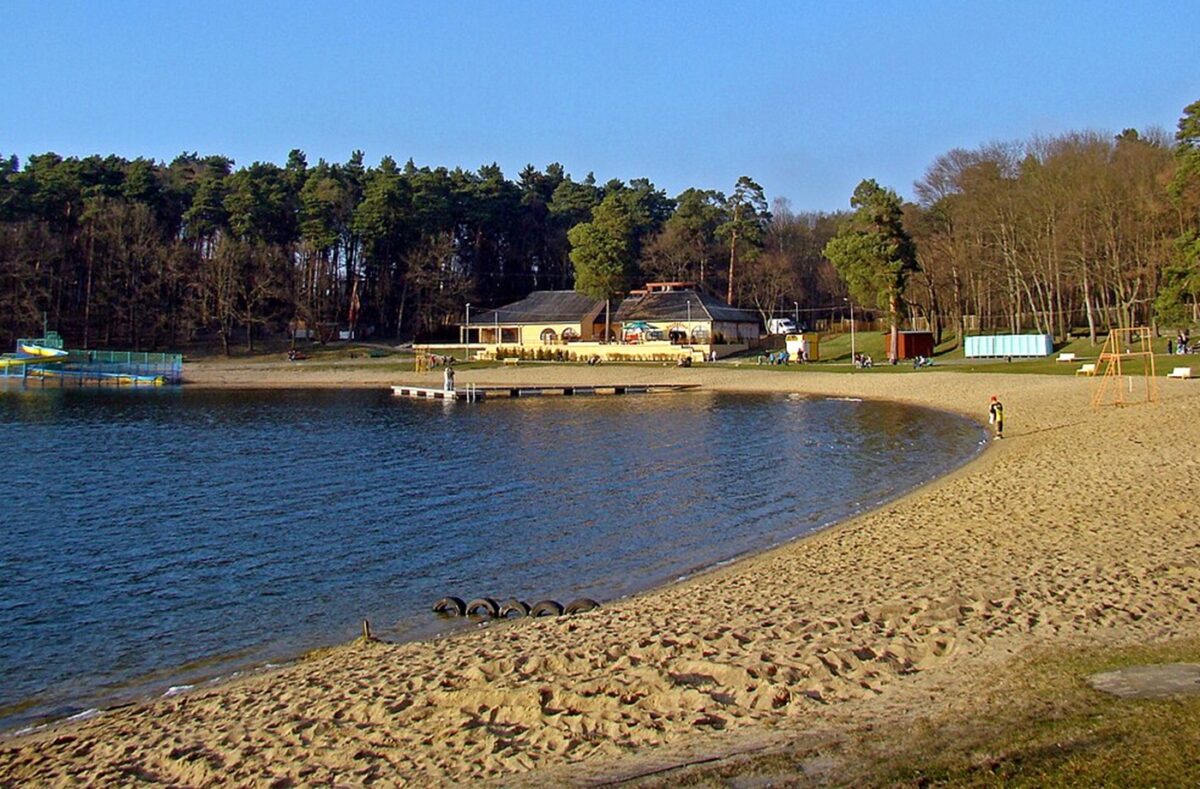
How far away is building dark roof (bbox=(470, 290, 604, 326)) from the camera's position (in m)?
89.2

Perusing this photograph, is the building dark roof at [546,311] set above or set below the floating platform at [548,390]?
above

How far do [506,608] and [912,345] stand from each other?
200 ft

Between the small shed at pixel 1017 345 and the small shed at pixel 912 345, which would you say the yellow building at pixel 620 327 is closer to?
the small shed at pixel 912 345

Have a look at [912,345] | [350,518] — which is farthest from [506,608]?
[912,345]

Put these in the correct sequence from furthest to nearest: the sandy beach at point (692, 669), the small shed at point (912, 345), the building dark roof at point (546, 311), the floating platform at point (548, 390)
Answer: the building dark roof at point (546, 311)
the small shed at point (912, 345)
the floating platform at point (548, 390)
the sandy beach at point (692, 669)

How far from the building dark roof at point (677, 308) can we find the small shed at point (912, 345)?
18477 mm

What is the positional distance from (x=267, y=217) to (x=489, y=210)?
71.0 ft

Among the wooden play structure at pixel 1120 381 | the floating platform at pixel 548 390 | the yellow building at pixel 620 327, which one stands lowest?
the floating platform at pixel 548 390

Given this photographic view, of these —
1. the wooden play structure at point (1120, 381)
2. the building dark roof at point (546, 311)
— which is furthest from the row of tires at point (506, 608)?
the building dark roof at point (546, 311)

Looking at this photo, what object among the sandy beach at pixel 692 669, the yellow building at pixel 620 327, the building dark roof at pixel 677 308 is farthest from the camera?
the building dark roof at pixel 677 308

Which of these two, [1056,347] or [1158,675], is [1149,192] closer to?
[1056,347]

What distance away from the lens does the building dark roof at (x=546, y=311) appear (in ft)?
293

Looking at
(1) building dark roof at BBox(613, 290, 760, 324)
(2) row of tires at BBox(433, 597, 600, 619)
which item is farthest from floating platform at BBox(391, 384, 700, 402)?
(2) row of tires at BBox(433, 597, 600, 619)

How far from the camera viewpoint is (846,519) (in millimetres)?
19219
